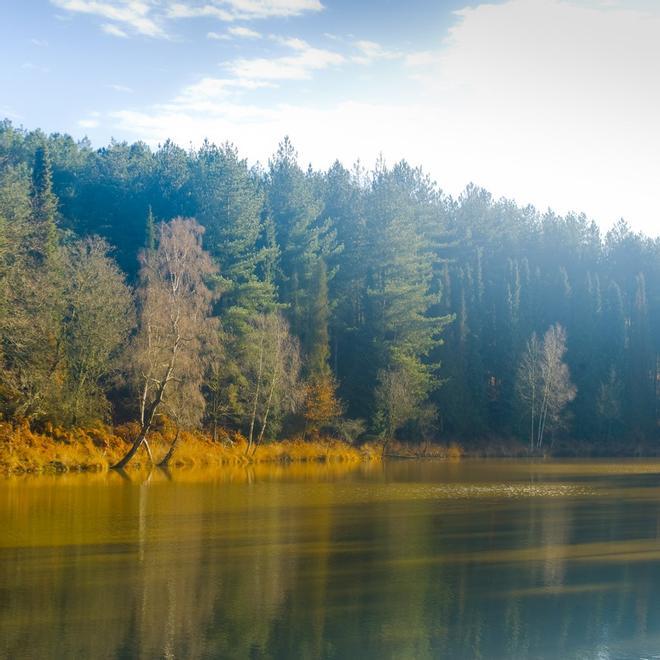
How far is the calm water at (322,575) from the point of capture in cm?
1310

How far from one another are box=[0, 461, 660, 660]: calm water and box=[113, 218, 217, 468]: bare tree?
13.1m

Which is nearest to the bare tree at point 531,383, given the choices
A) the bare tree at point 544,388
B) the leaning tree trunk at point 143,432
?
the bare tree at point 544,388

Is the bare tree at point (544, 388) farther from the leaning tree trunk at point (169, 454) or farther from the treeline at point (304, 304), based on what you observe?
the leaning tree trunk at point (169, 454)

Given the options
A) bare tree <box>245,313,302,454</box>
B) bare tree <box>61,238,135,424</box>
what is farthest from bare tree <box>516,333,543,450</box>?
bare tree <box>61,238,135,424</box>

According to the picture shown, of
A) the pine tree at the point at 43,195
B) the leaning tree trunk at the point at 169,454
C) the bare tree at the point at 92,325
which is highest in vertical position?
the pine tree at the point at 43,195

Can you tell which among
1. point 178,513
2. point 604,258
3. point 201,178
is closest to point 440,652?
point 178,513

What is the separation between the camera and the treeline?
4900cm

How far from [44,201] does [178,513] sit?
50400mm

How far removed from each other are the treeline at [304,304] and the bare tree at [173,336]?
13 centimetres

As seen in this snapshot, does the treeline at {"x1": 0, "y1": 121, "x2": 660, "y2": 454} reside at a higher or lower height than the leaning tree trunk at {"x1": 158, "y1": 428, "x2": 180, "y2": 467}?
higher

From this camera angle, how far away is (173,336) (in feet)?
157

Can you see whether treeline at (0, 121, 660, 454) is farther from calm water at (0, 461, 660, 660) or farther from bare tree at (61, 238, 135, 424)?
calm water at (0, 461, 660, 660)

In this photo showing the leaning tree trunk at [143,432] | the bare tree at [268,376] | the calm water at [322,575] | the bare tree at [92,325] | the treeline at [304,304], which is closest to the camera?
the calm water at [322,575]

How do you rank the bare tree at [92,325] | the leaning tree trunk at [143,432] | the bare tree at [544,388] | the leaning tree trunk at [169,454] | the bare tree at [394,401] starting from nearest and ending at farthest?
1. the leaning tree trunk at [143,432]
2. the leaning tree trunk at [169,454]
3. the bare tree at [92,325]
4. the bare tree at [394,401]
5. the bare tree at [544,388]
